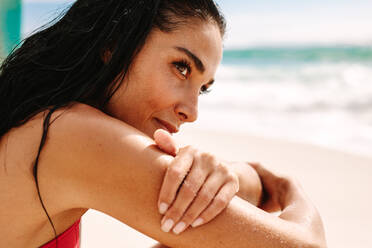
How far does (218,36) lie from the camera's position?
1.70m

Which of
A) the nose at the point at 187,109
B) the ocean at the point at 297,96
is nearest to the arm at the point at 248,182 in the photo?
the nose at the point at 187,109

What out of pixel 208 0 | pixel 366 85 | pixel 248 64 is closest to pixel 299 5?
pixel 248 64

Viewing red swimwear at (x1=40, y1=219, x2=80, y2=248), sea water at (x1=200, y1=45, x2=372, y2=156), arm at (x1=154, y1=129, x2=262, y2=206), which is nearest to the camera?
red swimwear at (x1=40, y1=219, x2=80, y2=248)

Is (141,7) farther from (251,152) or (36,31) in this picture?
(251,152)

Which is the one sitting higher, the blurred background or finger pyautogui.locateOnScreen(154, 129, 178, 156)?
finger pyautogui.locateOnScreen(154, 129, 178, 156)

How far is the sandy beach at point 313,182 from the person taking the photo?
2920mm

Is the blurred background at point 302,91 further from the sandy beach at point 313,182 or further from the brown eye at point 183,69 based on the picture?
the brown eye at point 183,69

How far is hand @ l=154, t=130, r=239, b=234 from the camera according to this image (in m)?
1.12

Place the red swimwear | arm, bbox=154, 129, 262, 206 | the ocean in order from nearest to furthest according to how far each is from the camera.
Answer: the red swimwear → arm, bbox=154, 129, 262, 206 → the ocean

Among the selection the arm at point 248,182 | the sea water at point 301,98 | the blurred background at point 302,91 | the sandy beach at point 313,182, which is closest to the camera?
the arm at point 248,182

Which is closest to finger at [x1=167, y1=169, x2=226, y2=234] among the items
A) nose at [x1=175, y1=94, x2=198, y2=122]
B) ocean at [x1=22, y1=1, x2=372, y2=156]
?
nose at [x1=175, y1=94, x2=198, y2=122]

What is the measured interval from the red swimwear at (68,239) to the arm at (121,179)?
288mm

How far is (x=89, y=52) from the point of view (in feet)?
5.11

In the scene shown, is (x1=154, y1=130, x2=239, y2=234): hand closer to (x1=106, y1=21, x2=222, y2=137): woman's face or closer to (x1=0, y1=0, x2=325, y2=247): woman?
(x1=0, y1=0, x2=325, y2=247): woman
